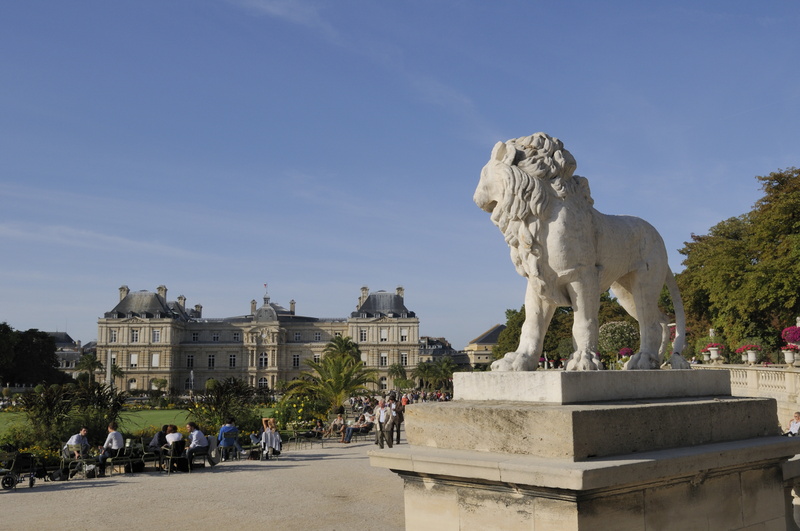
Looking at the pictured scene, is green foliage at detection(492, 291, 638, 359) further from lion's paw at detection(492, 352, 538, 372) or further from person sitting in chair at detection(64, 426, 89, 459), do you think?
lion's paw at detection(492, 352, 538, 372)

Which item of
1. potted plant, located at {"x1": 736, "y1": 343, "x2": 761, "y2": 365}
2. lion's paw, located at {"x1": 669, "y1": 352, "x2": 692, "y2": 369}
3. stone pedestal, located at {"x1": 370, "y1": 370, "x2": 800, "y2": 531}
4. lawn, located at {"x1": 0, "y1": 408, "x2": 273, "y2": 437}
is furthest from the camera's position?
potted plant, located at {"x1": 736, "y1": 343, "x2": 761, "y2": 365}

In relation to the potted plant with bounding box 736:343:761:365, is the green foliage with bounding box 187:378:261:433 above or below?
below

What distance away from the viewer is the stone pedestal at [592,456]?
2.71 metres

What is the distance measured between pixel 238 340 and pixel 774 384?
8293cm

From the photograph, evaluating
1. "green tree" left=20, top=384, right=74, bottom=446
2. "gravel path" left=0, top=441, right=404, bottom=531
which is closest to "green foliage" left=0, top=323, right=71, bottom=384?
"green tree" left=20, top=384, right=74, bottom=446

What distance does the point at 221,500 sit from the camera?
360 inches

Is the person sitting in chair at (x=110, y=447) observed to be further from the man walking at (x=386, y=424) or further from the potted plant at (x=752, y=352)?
the potted plant at (x=752, y=352)

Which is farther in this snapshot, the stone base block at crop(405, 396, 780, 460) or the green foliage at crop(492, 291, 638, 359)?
the green foliage at crop(492, 291, 638, 359)

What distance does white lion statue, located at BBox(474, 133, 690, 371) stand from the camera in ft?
11.6

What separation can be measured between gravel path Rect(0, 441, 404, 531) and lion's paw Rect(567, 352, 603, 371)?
440cm

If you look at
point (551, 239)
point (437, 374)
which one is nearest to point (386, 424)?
point (551, 239)

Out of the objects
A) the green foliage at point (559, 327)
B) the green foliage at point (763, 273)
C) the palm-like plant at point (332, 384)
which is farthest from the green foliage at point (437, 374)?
the palm-like plant at point (332, 384)

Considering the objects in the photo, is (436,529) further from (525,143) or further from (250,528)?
(250,528)

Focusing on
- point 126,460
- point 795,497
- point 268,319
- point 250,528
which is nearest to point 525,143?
point 795,497
